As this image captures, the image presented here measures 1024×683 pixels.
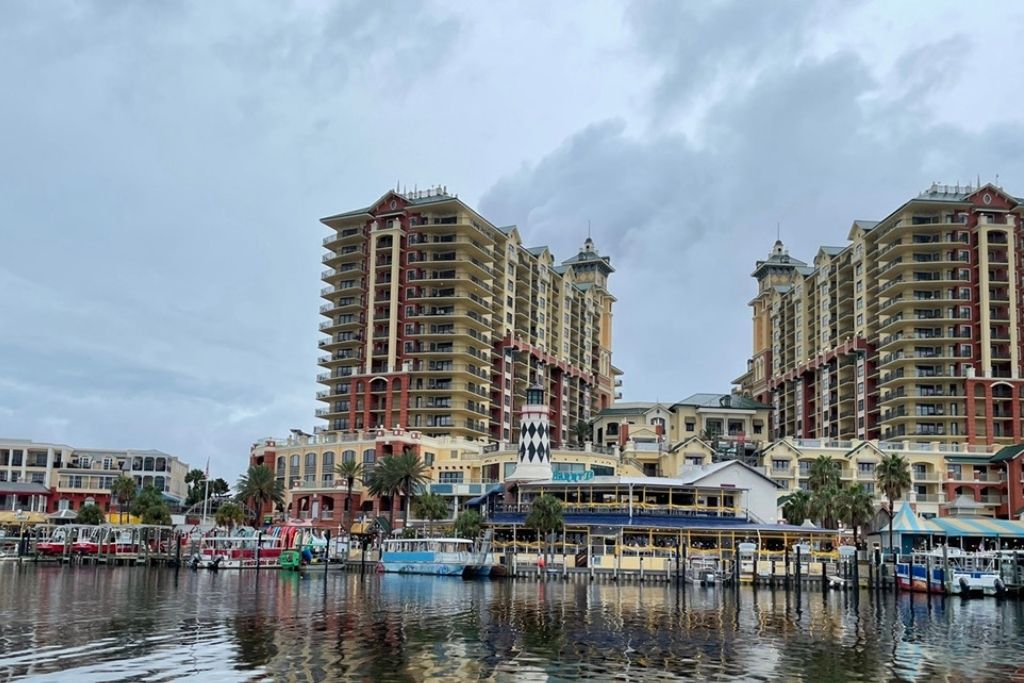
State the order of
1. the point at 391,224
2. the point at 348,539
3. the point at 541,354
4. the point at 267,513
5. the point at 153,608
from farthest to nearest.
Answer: the point at 541,354, the point at 391,224, the point at 267,513, the point at 348,539, the point at 153,608

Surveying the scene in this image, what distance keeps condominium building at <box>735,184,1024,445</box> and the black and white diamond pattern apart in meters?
50.6

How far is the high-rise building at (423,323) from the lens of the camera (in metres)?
138

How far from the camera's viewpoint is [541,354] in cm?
16062

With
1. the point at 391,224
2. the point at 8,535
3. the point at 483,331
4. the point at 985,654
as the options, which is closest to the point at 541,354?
the point at 483,331

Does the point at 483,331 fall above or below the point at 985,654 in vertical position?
above

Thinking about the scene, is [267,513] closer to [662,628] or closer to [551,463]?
[551,463]

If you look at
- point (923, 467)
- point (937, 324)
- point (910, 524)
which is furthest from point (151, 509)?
point (937, 324)

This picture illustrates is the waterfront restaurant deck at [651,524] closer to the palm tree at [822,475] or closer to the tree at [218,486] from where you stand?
the palm tree at [822,475]

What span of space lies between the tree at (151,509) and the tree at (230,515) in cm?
1057

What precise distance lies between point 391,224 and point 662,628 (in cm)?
9931

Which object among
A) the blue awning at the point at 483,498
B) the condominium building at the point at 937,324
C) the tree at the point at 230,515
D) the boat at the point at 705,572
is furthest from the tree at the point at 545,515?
the condominium building at the point at 937,324

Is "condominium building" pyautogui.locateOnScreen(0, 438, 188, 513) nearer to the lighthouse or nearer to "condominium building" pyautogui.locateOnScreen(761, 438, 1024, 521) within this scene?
the lighthouse

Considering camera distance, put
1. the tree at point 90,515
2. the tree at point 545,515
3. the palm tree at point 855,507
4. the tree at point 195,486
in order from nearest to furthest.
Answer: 1. the tree at point 545,515
2. the palm tree at point 855,507
3. the tree at point 90,515
4. the tree at point 195,486

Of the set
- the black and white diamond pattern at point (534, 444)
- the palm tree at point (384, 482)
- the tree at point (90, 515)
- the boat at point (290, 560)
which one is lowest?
the boat at point (290, 560)
